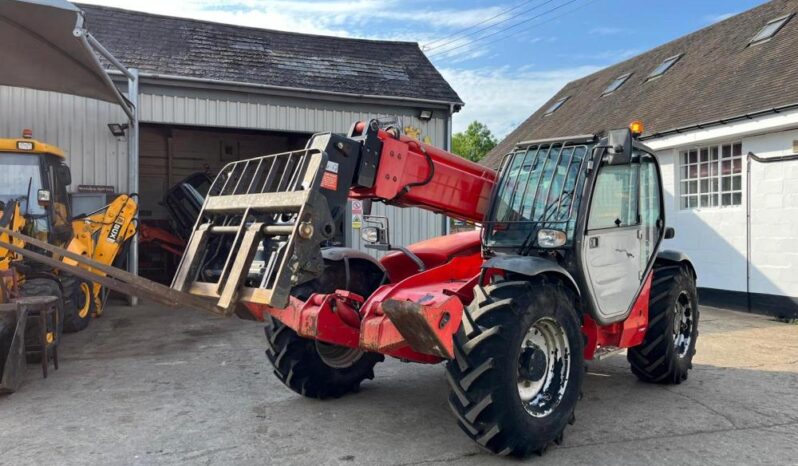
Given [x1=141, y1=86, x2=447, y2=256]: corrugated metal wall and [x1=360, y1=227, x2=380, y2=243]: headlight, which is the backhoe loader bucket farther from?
[x1=141, y1=86, x2=447, y2=256]: corrugated metal wall

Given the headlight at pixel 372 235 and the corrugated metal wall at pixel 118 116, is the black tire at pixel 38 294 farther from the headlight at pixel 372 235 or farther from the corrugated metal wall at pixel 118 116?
the corrugated metal wall at pixel 118 116

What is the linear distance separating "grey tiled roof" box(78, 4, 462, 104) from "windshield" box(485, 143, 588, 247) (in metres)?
8.08

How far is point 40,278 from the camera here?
7910 millimetres

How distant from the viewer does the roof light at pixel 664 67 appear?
16.4 m

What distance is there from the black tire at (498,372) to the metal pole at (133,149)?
332 inches

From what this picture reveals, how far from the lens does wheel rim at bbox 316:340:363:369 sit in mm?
5508

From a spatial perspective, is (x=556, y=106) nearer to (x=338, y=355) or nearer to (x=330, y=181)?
(x=338, y=355)

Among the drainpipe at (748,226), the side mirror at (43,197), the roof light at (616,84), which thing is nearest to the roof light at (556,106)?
the roof light at (616,84)

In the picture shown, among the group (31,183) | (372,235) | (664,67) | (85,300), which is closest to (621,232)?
(372,235)

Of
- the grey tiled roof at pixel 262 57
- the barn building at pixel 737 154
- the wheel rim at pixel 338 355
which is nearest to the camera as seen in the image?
the wheel rim at pixel 338 355

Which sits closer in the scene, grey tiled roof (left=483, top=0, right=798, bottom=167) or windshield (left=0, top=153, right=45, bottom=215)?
windshield (left=0, top=153, right=45, bottom=215)

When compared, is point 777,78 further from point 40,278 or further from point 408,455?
point 40,278

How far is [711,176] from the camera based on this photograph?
38.3 feet

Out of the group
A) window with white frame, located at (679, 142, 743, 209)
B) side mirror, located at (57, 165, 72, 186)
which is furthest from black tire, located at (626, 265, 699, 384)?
side mirror, located at (57, 165, 72, 186)
